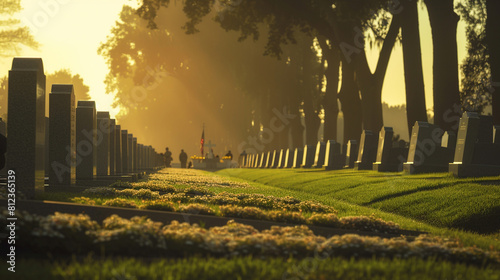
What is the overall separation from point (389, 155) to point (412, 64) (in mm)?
3883

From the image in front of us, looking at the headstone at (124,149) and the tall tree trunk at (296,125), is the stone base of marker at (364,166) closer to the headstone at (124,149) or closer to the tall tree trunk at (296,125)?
the headstone at (124,149)

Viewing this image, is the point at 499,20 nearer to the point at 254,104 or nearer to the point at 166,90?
the point at 254,104

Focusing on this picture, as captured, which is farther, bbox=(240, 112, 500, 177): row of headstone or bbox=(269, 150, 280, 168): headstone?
bbox=(269, 150, 280, 168): headstone

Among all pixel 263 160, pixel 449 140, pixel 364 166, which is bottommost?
pixel 263 160

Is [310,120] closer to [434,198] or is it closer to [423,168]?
[423,168]

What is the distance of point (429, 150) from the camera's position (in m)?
25.8

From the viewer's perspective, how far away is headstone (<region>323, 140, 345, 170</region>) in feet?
124

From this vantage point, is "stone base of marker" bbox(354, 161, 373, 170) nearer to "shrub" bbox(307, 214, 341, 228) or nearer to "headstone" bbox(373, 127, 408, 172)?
"headstone" bbox(373, 127, 408, 172)

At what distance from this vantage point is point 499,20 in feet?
87.0

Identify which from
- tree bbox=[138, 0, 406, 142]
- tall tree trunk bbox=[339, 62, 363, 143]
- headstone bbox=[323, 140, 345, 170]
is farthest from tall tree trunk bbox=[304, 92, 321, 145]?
tree bbox=[138, 0, 406, 142]

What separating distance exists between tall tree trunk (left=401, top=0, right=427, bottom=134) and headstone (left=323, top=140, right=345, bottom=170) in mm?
8180

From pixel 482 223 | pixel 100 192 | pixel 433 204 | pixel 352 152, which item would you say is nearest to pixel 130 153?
pixel 352 152

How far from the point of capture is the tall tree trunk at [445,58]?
87.2ft

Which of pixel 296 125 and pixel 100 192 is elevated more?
pixel 296 125
